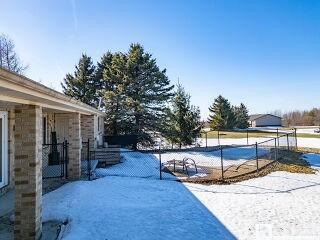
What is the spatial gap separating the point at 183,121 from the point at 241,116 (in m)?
34.8

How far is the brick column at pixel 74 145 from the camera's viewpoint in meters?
11.5

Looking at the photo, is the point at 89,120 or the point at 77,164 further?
the point at 89,120

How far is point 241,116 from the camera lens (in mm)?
57188

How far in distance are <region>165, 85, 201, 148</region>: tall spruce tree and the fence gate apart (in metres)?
10.6

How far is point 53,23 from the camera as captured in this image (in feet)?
45.5

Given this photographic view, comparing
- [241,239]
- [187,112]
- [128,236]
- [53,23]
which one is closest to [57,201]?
[128,236]

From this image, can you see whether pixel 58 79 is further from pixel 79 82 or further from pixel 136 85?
pixel 136 85

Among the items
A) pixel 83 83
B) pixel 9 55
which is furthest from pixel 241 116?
pixel 9 55

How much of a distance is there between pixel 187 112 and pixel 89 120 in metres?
9.82

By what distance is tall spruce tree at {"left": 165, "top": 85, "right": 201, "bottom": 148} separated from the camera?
24703 millimetres

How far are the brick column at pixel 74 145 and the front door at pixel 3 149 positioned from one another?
2.53 m

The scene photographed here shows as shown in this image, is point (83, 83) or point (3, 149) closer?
point (3, 149)

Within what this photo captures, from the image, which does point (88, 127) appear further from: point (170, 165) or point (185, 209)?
point (185, 209)

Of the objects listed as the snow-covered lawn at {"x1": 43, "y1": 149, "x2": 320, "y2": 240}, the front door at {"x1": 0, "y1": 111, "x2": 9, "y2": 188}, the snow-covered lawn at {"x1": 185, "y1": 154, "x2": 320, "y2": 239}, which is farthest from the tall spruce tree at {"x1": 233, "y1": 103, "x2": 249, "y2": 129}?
the front door at {"x1": 0, "y1": 111, "x2": 9, "y2": 188}
